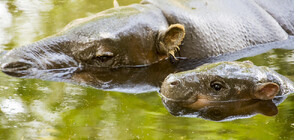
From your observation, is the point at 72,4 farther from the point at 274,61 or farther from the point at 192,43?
the point at 274,61

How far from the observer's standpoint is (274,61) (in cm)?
671

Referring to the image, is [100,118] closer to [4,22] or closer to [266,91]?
[266,91]

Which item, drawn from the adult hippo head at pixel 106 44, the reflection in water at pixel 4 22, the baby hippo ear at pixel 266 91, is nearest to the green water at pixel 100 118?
the baby hippo ear at pixel 266 91

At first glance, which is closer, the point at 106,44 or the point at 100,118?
the point at 100,118

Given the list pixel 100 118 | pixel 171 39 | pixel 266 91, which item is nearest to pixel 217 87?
pixel 266 91

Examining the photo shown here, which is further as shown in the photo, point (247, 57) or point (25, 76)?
point (247, 57)

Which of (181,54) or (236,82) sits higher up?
(236,82)

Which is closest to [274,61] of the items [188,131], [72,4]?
[188,131]

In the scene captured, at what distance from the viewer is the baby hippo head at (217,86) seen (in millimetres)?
4988

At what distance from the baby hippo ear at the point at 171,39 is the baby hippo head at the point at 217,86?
4.09 ft

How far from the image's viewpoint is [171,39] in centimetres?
645

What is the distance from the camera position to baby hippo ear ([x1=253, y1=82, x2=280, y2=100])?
498cm

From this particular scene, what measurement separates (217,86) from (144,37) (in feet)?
5.38

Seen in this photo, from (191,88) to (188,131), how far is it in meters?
0.80
